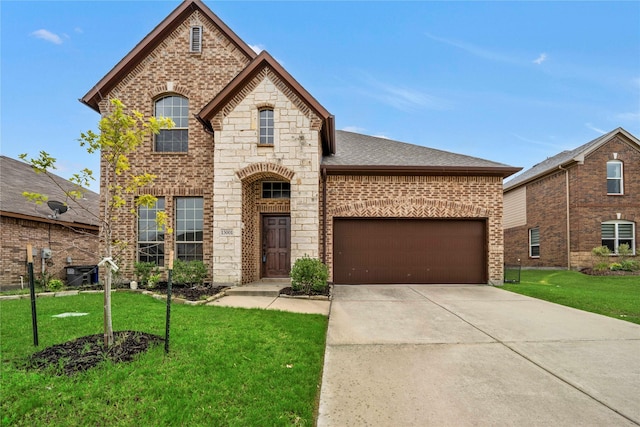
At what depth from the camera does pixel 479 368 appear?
419 centimetres

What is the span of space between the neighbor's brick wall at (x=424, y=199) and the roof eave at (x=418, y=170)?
17 cm

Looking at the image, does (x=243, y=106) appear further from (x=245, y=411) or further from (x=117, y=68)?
(x=245, y=411)

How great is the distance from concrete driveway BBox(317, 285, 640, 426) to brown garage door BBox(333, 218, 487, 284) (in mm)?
4146

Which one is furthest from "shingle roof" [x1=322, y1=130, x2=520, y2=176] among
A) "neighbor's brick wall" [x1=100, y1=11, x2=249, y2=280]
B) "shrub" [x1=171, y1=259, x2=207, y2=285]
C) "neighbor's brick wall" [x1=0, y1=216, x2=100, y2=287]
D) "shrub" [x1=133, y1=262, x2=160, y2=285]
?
"neighbor's brick wall" [x1=0, y1=216, x2=100, y2=287]

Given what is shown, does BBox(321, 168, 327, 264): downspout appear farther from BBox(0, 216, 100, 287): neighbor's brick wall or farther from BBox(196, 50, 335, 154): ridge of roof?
BBox(0, 216, 100, 287): neighbor's brick wall

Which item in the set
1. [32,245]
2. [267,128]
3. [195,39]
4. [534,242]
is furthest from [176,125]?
[534,242]

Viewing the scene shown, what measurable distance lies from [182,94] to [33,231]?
7819 millimetres

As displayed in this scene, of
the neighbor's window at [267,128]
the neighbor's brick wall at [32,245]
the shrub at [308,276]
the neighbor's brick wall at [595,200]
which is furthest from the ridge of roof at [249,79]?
the neighbor's brick wall at [595,200]

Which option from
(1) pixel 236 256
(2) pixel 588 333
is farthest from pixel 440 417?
(1) pixel 236 256

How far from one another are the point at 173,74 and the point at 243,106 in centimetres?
323

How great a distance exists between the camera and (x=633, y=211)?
54.8ft

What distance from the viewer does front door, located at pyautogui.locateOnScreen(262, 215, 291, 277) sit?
11.7 metres

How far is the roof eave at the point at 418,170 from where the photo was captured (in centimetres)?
1119

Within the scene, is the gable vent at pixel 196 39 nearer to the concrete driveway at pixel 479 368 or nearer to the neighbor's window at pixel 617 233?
the concrete driveway at pixel 479 368
